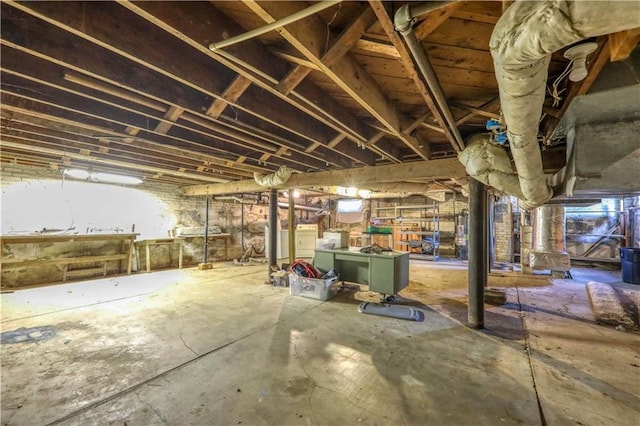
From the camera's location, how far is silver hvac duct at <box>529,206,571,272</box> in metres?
5.62

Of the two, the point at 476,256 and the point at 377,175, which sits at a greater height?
the point at 377,175

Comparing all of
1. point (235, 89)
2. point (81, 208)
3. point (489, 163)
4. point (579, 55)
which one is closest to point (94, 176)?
point (81, 208)

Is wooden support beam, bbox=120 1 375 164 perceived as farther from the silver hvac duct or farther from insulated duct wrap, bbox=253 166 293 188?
the silver hvac duct

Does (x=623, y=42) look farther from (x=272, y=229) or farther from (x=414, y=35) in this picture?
(x=272, y=229)

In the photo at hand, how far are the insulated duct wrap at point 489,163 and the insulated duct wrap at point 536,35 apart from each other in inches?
50.9

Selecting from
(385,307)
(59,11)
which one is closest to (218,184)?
(385,307)

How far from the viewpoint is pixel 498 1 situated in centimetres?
117

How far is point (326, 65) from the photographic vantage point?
141 cm

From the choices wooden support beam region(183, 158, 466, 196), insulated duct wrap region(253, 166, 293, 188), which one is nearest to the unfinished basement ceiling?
wooden support beam region(183, 158, 466, 196)

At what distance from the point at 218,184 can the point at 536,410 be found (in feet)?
19.5

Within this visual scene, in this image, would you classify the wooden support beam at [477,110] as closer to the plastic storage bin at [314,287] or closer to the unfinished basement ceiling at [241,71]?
the unfinished basement ceiling at [241,71]

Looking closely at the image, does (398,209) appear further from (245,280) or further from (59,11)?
(59,11)

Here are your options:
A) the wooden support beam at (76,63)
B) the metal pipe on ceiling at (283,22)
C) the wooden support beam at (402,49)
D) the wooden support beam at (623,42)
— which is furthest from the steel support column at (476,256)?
the wooden support beam at (76,63)

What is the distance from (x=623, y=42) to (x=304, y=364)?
263 cm
